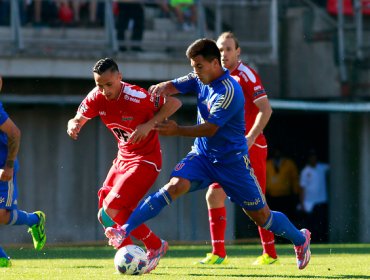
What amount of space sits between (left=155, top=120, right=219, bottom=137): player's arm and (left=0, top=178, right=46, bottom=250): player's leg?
9.62 feet

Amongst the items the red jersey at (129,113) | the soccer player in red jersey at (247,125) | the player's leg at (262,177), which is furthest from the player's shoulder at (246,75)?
the red jersey at (129,113)

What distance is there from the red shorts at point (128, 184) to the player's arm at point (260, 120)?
3.65ft

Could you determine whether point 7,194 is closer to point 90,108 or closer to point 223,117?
point 90,108

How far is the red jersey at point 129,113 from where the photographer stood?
10.9 meters

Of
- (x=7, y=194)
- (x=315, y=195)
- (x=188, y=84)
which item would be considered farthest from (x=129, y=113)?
(x=315, y=195)

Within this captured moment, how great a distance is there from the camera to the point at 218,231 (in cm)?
1216

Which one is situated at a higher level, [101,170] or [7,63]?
[7,63]

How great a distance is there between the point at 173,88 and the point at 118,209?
1260 mm

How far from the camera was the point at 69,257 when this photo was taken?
14555 mm

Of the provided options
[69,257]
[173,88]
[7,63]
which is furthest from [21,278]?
[7,63]

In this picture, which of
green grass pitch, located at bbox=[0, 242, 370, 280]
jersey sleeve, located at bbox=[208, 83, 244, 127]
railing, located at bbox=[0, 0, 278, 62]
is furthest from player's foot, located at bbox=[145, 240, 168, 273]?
railing, located at bbox=[0, 0, 278, 62]

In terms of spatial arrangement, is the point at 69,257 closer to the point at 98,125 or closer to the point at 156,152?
the point at 156,152

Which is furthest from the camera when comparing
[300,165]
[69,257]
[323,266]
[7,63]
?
[300,165]

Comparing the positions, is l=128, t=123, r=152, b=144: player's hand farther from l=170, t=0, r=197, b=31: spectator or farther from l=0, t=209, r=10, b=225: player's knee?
l=170, t=0, r=197, b=31: spectator
